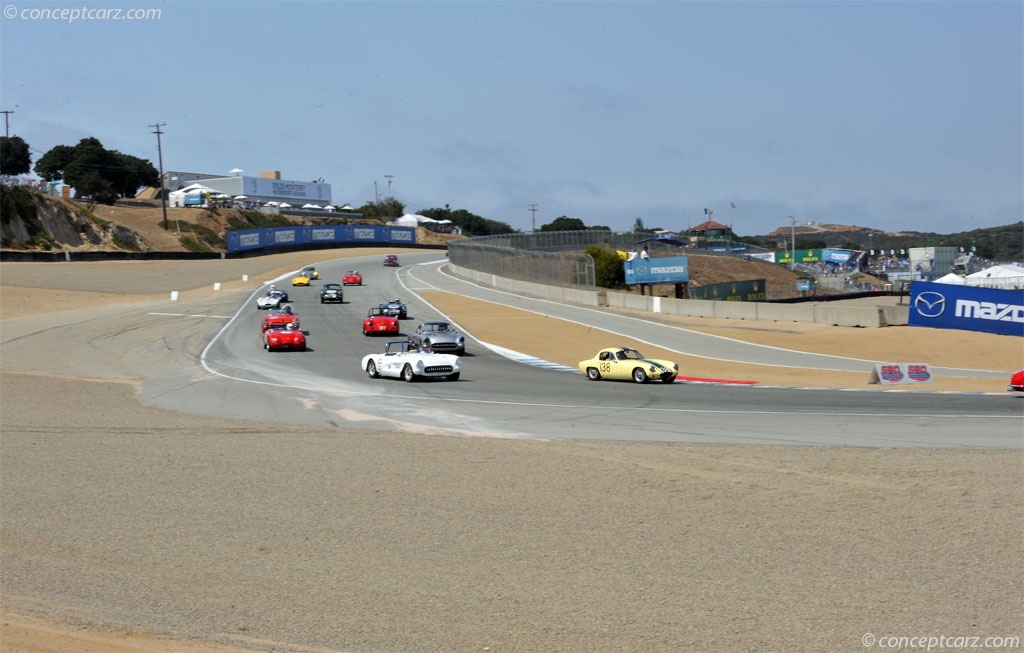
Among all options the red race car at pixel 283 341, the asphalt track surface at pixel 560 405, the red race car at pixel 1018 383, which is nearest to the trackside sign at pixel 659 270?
the asphalt track surface at pixel 560 405

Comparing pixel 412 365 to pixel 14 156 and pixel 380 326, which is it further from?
pixel 14 156

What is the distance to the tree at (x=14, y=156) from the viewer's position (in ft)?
471

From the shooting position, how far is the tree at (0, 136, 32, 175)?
143625 mm

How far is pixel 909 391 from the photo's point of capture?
23.6 meters

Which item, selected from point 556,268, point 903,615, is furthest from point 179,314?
point 903,615

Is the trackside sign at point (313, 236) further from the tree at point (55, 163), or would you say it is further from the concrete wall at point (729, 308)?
the tree at point (55, 163)

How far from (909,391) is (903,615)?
674 inches

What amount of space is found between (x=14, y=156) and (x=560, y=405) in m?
152

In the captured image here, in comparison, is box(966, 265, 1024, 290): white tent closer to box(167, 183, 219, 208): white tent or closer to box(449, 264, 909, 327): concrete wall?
box(449, 264, 909, 327): concrete wall

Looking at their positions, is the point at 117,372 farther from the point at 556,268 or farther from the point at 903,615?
the point at 556,268

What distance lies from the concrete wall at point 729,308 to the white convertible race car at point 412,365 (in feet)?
80.4

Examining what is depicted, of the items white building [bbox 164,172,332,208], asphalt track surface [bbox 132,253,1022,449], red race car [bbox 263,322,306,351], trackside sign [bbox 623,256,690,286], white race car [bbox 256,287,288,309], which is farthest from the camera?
white building [bbox 164,172,332,208]

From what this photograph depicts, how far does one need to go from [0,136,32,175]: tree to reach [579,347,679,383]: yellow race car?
13964 centimetres

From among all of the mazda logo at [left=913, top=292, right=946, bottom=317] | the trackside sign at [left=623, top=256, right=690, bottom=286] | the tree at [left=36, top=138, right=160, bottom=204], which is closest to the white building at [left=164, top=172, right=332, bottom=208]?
the tree at [left=36, top=138, right=160, bottom=204]
